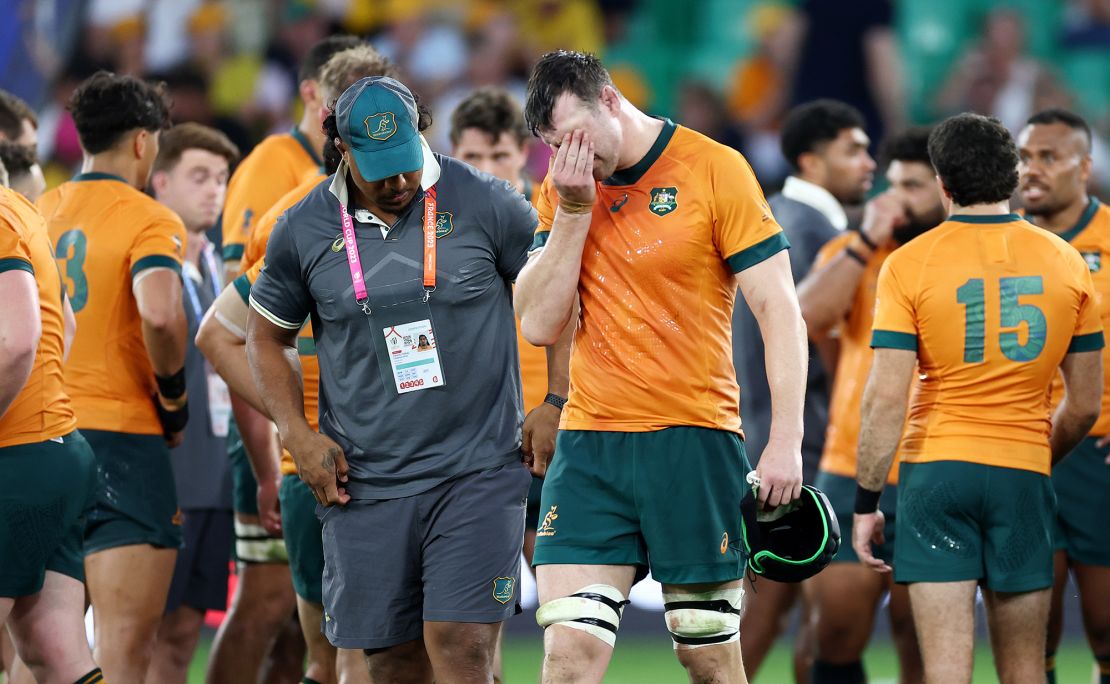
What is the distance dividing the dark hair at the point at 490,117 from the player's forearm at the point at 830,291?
1.51 m

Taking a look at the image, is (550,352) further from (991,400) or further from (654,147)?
(991,400)

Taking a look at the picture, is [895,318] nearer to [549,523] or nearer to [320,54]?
[549,523]

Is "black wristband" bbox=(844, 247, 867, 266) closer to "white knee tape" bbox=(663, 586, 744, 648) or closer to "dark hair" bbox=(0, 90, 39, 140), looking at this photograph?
"white knee tape" bbox=(663, 586, 744, 648)

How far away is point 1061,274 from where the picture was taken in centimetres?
551

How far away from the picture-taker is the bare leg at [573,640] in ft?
15.0

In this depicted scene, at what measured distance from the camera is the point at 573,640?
15.0ft

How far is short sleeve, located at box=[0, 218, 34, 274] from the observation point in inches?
191

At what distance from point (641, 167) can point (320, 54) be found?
2888 millimetres

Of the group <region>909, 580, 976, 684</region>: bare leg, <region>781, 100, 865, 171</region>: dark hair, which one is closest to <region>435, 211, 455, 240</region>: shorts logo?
<region>909, 580, 976, 684</region>: bare leg

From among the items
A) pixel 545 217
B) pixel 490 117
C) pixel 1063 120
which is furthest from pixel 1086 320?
pixel 490 117

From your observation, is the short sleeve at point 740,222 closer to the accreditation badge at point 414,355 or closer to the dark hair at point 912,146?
the accreditation badge at point 414,355

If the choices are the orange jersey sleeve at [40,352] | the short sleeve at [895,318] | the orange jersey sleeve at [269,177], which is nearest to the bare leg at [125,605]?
the orange jersey sleeve at [40,352]

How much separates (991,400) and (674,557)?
58.9 inches

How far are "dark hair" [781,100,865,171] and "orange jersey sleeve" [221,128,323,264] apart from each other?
8.20 feet
